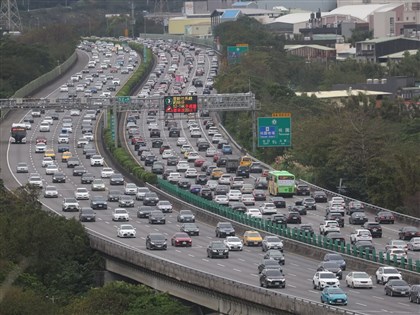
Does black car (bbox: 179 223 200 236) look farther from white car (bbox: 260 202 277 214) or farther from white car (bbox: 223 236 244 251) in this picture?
white car (bbox: 260 202 277 214)

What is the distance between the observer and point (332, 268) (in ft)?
221

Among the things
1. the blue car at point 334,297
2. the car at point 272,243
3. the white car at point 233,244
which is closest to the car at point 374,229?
the car at point 272,243

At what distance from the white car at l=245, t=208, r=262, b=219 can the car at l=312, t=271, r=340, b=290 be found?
84.8ft

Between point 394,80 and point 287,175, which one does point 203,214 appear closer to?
point 287,175

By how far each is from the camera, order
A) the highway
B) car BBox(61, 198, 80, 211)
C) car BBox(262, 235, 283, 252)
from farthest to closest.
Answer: car BBox(61, 198, 80, 211) < car BBox(262, 235, 283, 252) < the highway

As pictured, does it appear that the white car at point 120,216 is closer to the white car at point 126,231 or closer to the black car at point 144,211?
the black car at point 144,211

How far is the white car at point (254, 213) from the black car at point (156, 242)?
10.3 meters

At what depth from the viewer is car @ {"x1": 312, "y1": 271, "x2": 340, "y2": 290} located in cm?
6297

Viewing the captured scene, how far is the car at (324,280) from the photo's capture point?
6297 centimetres

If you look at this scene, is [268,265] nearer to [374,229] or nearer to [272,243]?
[272,243]

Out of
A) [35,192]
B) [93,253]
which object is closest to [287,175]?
[35,192]

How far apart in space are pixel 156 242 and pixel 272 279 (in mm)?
16289

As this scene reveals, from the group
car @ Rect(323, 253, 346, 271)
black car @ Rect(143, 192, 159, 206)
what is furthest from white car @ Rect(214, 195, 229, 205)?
car @ Rect(323, 253, 346, 271)

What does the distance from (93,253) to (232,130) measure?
67436mm
